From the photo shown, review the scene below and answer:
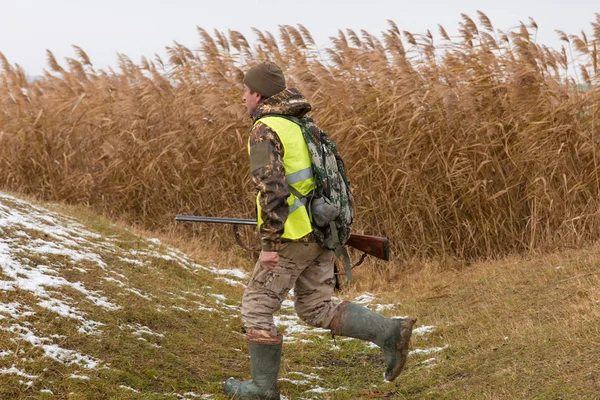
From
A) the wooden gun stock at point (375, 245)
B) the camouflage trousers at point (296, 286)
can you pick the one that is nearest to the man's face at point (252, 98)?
the camouflage trousers at point (296, 286)

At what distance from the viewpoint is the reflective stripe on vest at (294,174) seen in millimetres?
4562

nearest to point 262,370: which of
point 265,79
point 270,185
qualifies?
point 270,185

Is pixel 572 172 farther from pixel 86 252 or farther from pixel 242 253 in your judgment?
pixel 86 252

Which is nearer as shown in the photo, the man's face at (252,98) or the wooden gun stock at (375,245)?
the man's face at (252,98)

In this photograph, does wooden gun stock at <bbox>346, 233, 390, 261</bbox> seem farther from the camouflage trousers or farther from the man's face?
the man's face

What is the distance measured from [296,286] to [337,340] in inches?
81.9

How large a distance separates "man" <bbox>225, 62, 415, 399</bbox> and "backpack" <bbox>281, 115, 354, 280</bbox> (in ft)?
0.14

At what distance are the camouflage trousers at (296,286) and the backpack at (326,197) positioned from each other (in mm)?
113

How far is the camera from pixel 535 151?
9.01m

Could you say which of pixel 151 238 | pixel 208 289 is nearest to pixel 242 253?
pixel 151 238

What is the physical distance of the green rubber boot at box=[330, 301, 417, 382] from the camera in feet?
15.8

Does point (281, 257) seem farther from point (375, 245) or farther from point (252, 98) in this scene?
point (252, 98)

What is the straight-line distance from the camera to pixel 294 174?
15.0 ft

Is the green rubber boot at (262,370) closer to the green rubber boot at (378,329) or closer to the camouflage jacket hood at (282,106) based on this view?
the green rubber boot at (378,329)
